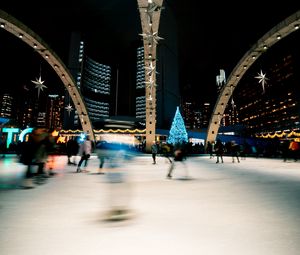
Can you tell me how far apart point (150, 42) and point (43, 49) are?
14090mm

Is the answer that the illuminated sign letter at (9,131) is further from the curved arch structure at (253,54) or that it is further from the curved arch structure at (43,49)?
the curved arch structure at (253,54)

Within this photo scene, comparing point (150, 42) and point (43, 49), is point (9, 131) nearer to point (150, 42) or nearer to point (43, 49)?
point (43, 49)

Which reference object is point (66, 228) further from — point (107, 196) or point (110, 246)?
point (107, 196)

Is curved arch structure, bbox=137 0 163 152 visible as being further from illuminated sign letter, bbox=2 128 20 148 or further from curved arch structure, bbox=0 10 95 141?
illuminated sign letter, bbox=2 128 20 148

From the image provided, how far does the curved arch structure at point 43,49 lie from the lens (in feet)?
54.3

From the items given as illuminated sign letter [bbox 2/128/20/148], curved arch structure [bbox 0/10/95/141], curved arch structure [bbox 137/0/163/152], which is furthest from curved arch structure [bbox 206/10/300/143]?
illuminated sign letter [bbox 2/128/20/148]

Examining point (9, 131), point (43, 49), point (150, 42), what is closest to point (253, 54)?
point (150, 42)

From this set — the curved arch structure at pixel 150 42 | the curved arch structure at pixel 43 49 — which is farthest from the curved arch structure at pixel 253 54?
the curved arch structure at pixel 43 49

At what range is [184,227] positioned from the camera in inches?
111

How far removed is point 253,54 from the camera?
821 inches

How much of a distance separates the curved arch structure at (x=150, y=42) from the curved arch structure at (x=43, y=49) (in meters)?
9.19

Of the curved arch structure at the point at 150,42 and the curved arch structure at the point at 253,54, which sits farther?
the curved arch structure at the point at 253,54

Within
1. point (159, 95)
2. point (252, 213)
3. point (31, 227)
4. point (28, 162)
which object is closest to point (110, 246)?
point (31, 227)

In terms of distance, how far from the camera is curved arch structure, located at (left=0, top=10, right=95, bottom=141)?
54.3ft
